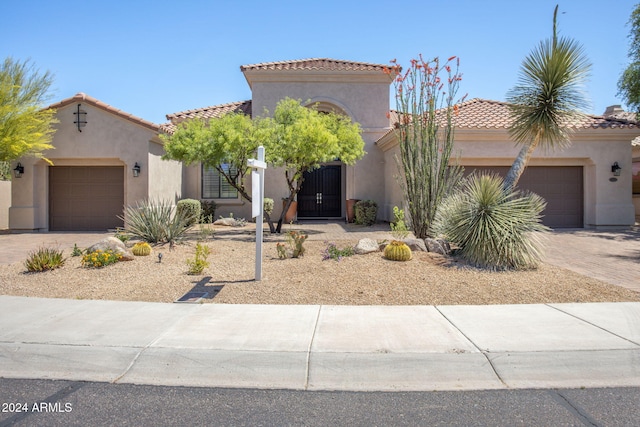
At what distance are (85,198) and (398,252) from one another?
13.4 metres

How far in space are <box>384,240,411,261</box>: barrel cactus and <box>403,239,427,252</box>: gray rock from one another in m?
0.67

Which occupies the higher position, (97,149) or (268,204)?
(97,149)

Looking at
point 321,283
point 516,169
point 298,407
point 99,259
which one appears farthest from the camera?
point 516,169

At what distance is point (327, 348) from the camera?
16.5ft

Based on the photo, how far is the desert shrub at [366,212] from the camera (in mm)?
18547

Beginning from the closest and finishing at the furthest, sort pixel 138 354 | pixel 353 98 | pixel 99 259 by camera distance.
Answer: pixel 138 354, pixel 99 259, pixel 353 98

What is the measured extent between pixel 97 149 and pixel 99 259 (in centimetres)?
931

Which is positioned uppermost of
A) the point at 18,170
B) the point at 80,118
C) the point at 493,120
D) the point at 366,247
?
the point at 493,120

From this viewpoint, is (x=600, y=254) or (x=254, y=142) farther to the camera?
(x=254, y=142)

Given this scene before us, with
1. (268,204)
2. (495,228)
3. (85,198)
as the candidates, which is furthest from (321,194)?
(495,228)

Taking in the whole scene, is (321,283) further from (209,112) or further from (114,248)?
(209,112)

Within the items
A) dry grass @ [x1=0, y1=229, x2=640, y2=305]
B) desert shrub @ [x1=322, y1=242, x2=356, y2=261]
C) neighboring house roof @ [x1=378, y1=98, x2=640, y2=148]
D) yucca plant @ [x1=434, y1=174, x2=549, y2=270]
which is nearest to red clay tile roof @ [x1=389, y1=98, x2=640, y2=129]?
neighboring house roof @ [x1=378, y1=98, x2=640, y2=148]

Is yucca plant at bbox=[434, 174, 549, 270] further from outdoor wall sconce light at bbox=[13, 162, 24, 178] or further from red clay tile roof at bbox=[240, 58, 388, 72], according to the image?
outdoor wall sconce light at bbox=[13, 162, 24, 178]

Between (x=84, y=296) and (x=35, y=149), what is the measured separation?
11580 millimetres
